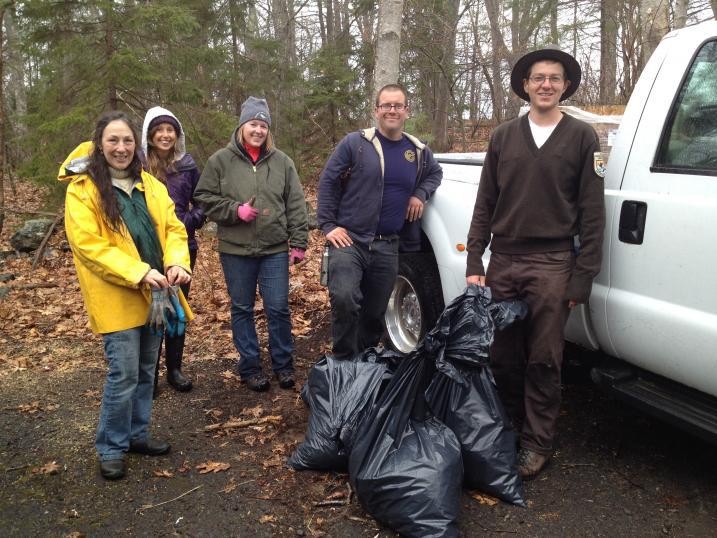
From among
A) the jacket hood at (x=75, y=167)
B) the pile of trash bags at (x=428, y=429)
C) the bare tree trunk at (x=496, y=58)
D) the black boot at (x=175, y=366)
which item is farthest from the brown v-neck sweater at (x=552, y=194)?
the bare tree trunk at (x=496, y=58)

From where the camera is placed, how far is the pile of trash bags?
8.40 feet

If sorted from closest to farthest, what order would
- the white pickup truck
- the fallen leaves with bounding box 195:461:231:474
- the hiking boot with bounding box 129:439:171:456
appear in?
the white pickup truck
the fallen leaves with bounding box 195:461:231:474
the hiking boot with bounding box 129:439:171:456

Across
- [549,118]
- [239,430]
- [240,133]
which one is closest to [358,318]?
[239,430]

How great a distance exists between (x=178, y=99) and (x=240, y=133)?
20.0ft

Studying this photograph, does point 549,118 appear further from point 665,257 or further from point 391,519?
point 391,519

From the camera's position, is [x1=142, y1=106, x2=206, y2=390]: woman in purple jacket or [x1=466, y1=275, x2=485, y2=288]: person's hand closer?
[x1=466, y1=275, x2=485, y2=288]: person's hand

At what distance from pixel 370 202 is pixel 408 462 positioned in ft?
5.42

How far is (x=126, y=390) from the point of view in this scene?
3121 mm

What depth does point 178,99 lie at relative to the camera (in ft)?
31.3

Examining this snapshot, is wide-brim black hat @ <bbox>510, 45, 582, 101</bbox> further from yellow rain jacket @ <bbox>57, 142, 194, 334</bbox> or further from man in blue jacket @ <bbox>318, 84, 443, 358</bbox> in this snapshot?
yellow rain jacket @ <bbox>57, 142, 194, 334</bbox>

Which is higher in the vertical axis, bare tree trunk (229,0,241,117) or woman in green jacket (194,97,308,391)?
bare tree trunk (229,0,241,117)

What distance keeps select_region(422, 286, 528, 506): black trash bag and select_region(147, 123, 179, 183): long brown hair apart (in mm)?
2212

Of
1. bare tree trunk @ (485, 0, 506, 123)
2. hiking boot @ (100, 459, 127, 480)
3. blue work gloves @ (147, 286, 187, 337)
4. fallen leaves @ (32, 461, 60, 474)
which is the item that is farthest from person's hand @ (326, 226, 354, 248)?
bare tree trunk @ (485, 0, 506, 123)

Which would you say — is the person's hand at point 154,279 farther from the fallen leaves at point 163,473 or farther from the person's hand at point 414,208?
the person's hand at point 414,208
